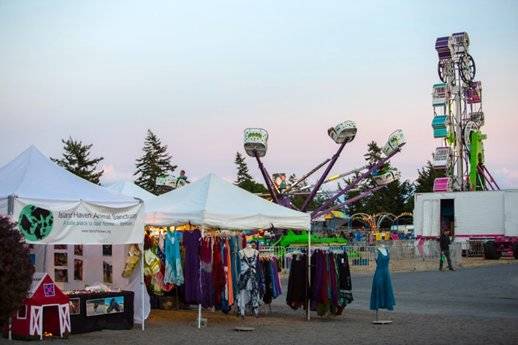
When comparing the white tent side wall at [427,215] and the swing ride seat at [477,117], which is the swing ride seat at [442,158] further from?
the white tent side wall at [427,215]

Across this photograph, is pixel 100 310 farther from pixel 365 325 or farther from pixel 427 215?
pixel 427 215

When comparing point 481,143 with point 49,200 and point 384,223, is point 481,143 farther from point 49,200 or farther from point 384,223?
point 49,200

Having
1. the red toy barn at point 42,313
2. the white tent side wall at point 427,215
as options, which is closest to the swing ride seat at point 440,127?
the white tent side wall at point 427,215

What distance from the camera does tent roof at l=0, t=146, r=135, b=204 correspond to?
10938mm

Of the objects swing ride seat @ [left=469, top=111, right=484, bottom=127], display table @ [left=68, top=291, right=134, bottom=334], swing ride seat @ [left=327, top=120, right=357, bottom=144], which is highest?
swing ride seat @ [left=469, top=111, right=484, bottom=127]

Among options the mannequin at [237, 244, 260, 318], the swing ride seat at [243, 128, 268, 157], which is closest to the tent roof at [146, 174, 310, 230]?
the mannequin at [237, 244, 260, 318]

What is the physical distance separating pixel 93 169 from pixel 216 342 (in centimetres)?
4508

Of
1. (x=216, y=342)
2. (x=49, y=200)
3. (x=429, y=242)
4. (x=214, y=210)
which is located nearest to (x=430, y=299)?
(x=214, y=210)

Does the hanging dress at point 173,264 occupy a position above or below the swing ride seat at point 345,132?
below

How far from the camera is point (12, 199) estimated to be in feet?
33.8

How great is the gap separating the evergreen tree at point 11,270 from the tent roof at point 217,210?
462 centimetres

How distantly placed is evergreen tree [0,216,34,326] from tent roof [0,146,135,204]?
2.33 meters

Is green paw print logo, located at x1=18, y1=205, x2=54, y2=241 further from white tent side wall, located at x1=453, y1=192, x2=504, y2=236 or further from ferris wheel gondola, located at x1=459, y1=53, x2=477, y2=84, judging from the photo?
ferris wheel gondola, located at x1=459, y1=53, x2=477, y2=84

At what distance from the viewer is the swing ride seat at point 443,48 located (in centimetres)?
5297
